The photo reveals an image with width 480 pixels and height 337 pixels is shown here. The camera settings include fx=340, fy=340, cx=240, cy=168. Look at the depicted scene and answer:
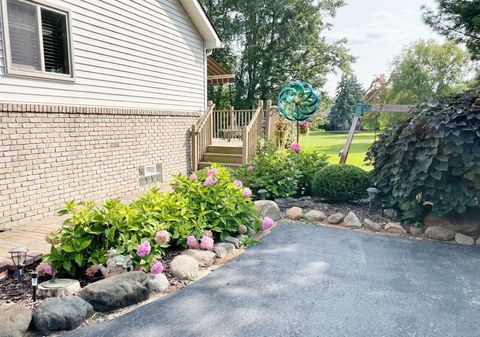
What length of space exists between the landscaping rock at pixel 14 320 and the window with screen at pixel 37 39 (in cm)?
382

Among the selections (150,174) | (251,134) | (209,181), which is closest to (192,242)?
(209,181)

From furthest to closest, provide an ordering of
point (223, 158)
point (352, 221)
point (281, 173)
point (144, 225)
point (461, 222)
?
1. point (223, 158)
2. point (281, 173)
3. point (352, 221)
4. point (461, 222)
5. point (144, 225)

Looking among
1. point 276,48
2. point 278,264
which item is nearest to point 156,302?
point 278,264

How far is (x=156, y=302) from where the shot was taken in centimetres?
275

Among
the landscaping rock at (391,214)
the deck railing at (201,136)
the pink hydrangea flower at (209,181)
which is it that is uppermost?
the deck railing at (201,136)

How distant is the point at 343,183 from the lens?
563 centimetres

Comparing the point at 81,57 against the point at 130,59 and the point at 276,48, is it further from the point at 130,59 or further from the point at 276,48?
the point at 276,48

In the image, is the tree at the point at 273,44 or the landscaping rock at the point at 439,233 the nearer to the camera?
the landscaping rock at the point at 439,233

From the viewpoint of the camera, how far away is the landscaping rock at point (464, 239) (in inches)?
165

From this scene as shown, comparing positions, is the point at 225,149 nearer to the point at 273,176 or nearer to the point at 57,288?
the point at 273,176

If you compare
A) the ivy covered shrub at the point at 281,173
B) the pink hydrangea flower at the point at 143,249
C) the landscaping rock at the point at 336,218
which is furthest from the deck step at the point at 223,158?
the pink hydrangea flower at the point at 143,249

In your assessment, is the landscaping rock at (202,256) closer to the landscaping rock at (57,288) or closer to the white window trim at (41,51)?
the landscaping rock at (57,288)

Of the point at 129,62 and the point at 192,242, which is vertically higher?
the point at 129,62

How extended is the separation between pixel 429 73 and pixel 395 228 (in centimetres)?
2139
